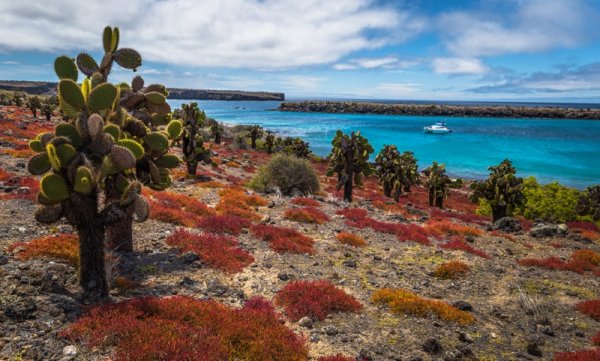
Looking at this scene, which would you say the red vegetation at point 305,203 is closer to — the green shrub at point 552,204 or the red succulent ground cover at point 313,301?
the red succulent ground cover at point 313,301

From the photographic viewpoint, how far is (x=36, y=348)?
220 inches

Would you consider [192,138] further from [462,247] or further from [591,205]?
[591,205]

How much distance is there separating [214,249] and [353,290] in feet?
14.9

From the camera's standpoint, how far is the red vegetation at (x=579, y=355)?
7.47 meters

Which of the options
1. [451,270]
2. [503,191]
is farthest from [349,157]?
[451,270]

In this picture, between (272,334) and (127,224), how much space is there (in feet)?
18.4

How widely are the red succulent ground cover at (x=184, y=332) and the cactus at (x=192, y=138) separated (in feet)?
67.9

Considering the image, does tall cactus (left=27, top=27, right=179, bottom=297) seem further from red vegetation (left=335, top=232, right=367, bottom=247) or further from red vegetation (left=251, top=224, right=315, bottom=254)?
red vegetation (left=335, top=232, right=367, bottom=247)

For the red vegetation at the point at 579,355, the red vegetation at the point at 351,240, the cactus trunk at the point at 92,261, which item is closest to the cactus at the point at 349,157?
the red vegetation at the point at 351,240

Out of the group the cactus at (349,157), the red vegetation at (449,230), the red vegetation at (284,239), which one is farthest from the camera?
the cactus at (349,157)

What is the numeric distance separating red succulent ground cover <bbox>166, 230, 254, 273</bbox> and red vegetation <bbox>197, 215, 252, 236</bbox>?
51.7 inches

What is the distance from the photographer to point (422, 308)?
9.35 metres

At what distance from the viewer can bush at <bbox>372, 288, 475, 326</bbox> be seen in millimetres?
9156

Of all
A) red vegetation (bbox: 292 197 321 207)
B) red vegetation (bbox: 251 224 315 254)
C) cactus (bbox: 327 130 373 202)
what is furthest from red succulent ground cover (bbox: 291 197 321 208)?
red vegetation (bbox: 251 224 315 254)
